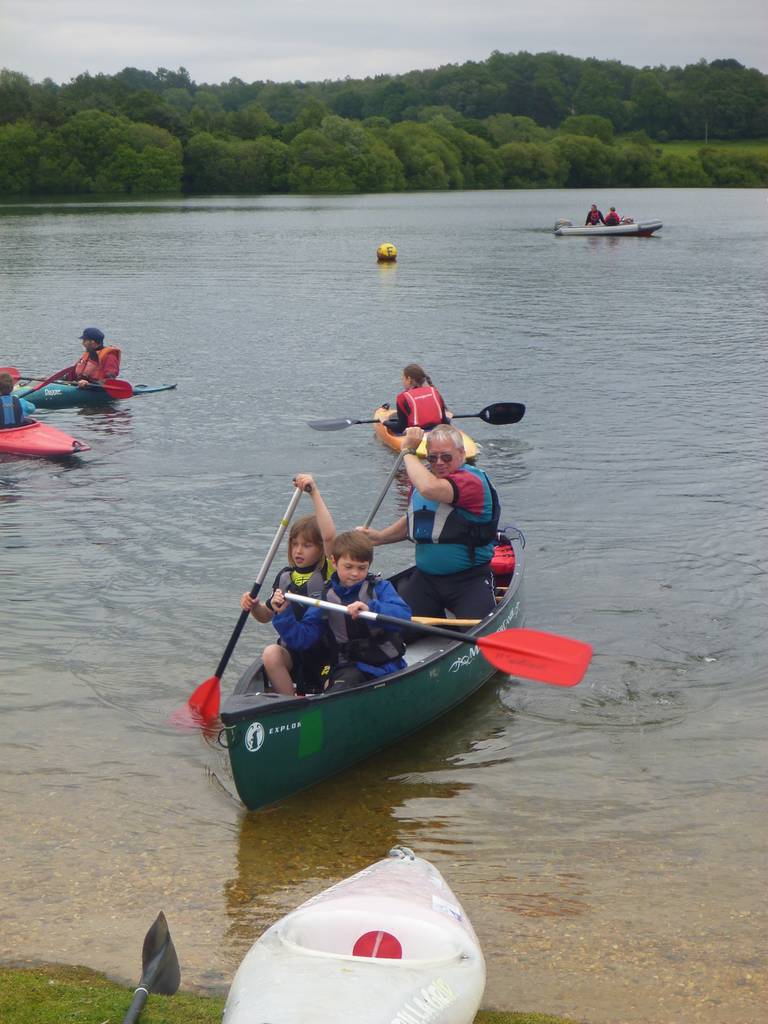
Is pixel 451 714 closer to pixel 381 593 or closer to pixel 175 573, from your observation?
pixel 381 593

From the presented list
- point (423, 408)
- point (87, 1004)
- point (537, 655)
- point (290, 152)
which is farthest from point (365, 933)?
point (290, 152)

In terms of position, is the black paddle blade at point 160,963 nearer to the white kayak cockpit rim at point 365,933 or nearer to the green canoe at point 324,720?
the white kayak cockpit rim at point 365,933

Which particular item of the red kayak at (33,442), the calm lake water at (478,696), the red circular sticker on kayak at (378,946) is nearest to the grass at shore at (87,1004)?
the calm lake water at (478,696)

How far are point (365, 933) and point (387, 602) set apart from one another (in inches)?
126

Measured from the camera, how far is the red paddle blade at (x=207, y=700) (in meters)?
8.66

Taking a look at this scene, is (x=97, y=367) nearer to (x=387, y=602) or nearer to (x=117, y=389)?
(x=117, y=389)

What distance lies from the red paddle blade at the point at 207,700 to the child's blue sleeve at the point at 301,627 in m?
1.01

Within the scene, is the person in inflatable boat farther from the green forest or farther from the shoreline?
Result: the shoreline

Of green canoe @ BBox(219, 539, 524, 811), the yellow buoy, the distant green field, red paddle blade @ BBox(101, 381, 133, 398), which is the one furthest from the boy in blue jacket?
the distant green field

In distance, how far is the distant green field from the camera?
136250 mm

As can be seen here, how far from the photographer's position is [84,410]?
70.2 feet

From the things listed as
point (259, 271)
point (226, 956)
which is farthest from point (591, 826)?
point (259, 271)

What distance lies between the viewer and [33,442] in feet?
55.5

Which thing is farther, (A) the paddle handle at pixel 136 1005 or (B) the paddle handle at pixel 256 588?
(B) the paddle handle at pixel 256 588
